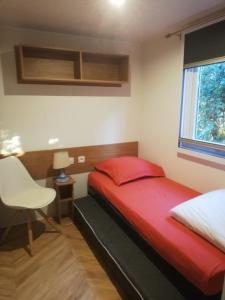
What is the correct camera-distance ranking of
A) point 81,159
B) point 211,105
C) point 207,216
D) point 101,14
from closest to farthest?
point 207,216, point 101,14, point 211,105, point 81,159

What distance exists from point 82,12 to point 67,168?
67.3 inches

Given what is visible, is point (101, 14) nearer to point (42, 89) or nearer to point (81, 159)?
point (42, 89)

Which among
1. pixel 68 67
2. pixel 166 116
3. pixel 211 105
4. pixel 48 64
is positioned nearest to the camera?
pixel 211 105

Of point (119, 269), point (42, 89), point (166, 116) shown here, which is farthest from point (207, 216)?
point (42, 89)

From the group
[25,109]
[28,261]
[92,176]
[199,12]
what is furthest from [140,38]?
[28,261]

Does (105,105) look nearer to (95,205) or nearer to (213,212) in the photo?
(95,205)

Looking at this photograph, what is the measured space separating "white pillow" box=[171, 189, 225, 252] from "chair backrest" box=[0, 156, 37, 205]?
5.34 ft

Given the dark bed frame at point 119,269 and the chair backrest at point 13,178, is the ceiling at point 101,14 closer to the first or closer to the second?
the chair backrest at point 13,178

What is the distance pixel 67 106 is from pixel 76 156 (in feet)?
2.06

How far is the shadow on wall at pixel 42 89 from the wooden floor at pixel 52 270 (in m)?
1.59

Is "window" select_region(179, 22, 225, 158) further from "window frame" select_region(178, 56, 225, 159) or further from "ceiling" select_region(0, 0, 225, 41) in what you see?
"ceiling" select_region(0, 0, 225, 41)

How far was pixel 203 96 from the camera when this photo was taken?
242cm

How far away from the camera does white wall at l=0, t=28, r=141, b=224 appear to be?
8.06ft

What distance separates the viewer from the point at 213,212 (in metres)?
1.62
